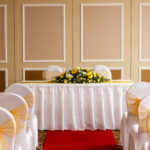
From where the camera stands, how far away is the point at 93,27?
699 cm

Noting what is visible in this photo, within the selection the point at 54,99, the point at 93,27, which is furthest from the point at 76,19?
the point at 54,99

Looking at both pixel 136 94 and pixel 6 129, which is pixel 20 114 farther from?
pixel 136 94

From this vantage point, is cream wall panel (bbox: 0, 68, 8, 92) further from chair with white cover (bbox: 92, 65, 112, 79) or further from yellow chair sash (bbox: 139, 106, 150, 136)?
yellow chair sash (bbox: 139, 106, 150, 136)

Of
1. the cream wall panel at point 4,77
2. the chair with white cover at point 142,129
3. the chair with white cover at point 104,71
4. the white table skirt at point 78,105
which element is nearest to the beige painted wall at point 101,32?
the chair with white cover at point 104,71

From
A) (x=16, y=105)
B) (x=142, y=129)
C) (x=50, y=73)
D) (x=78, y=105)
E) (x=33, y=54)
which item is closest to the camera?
(x=16, y=105)

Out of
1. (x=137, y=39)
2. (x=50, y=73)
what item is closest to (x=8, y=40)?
(x=50, y=73)

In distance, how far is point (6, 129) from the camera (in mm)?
1594

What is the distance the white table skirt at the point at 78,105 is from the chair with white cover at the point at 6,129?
262 centimetres

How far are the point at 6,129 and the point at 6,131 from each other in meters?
0.02

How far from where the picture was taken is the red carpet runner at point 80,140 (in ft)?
11.6

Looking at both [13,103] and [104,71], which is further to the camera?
[104,71]

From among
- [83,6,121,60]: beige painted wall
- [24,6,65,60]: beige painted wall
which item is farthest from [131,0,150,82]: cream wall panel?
[24,6,65,60]: beige painted wall

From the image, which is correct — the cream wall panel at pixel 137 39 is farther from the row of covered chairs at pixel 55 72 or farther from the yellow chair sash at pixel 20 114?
the yellow chair sash at pixel 20 114

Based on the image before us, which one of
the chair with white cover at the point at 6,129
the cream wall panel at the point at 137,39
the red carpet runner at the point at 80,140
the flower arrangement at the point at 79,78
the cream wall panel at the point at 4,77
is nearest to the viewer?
the chair with white cover at the point at 6,129
